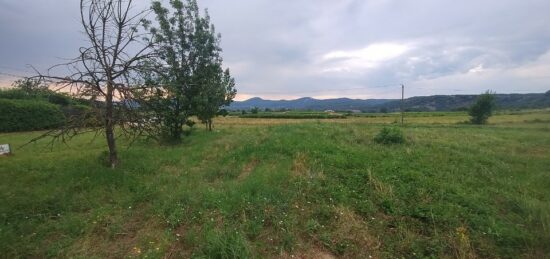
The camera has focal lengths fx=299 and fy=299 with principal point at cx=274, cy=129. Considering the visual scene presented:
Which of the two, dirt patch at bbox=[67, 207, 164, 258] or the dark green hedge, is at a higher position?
the dark green hedge

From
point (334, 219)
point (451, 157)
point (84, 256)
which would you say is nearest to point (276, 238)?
point (334, 219)

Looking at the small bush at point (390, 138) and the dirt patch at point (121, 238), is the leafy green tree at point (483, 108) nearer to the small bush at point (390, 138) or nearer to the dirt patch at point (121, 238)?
the small bush at point (390, 138)

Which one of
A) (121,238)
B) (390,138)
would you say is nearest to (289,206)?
(121,238)

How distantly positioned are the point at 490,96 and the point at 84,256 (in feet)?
172

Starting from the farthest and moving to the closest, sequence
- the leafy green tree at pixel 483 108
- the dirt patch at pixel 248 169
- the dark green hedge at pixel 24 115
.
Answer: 1. the leafy green tree at pixel 483 108
2. the dark green hedge at pixel 24 115
3. the dirt patch at pixel 248 169

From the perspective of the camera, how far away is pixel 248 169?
29.6 feet

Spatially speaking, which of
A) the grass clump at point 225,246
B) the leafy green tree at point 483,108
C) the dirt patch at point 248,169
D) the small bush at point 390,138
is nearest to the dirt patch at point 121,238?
the grass clump at point 225,246

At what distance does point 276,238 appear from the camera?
17.3 feet

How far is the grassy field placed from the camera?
16.8ft

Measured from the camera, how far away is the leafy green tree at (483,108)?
42466mm

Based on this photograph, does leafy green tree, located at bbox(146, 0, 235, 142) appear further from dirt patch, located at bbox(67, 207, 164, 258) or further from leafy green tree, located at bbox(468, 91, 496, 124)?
leafy green tree, located at bbox(468, 91, 496, 124)

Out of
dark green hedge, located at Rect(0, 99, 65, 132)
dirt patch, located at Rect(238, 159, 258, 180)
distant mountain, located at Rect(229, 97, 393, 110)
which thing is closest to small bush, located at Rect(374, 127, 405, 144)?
dirt patch, located at Rect(238, 159, 258, 180)

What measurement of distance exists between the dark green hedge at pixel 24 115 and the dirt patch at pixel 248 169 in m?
27.7

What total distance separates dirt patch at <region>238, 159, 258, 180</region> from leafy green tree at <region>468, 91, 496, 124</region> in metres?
43.3
